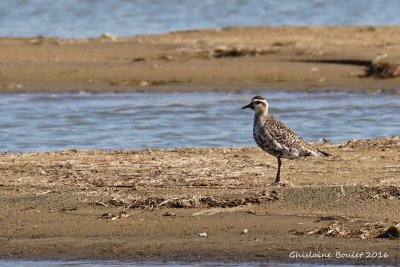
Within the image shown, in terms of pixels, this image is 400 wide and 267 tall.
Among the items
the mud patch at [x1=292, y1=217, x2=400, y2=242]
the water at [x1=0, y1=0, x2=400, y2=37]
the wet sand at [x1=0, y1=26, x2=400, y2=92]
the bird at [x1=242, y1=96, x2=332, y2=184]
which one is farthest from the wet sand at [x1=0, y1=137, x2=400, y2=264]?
the water at [x1=0, y1=0, x2=400, y2=37]

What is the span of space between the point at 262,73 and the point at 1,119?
5761 mm

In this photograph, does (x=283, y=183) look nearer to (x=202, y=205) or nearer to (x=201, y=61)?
(x=202, y=205)

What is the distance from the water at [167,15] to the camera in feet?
98.3

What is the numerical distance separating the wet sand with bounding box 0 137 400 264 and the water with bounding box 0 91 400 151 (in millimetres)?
3000

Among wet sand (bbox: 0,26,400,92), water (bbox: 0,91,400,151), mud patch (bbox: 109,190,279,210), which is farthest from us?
wet sand (bbox: 0,26,400,92)

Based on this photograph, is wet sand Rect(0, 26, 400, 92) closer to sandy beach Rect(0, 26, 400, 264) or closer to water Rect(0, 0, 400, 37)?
water Rect(0, 0, 400, 37)

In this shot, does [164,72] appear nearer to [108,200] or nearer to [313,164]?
[313,164]

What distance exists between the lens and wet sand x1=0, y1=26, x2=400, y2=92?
2086cm

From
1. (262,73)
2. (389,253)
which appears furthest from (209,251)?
(262,73)

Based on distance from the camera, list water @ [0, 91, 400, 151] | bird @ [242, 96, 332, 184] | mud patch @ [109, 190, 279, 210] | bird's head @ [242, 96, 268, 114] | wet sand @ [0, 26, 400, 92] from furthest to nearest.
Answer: wet sand @ [0, 26, 400, 92] → water @ [0, 91, 400, 151] → bird's head @ [242, 96, 268, 114] → bird @ [242, 96, 332, 184] → mud patch @ [109, 190, 279, 210]

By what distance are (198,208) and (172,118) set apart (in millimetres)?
7672

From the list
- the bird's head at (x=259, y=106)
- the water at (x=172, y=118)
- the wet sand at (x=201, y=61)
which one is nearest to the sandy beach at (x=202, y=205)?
the bird's head at (x=259, y=106)

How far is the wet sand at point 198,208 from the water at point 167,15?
16.8 metres

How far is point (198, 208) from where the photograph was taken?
32.4ft
